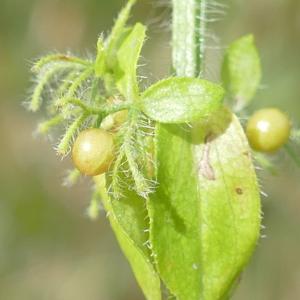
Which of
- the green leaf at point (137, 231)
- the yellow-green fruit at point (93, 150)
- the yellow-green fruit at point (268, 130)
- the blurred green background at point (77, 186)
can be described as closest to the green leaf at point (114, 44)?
the yellow-green fruit at point (93, 150)

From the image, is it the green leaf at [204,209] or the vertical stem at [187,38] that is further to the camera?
the vertical stem at [187,38]

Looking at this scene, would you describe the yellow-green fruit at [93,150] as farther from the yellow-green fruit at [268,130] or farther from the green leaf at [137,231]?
the yellow-green fruit at [268,130]

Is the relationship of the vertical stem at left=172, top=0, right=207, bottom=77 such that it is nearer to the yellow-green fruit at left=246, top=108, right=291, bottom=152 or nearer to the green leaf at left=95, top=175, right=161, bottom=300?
the yellow-green fruit at left=246, top=108, right=291, bottom=152

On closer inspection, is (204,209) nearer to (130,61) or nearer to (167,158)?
(167,158)

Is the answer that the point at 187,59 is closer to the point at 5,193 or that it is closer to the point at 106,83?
the point at 106,83

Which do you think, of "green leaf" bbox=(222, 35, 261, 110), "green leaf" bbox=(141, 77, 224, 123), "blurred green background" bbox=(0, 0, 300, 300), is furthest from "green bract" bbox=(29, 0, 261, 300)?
"blurred green background" bbox=(0, 0, 300, 300)

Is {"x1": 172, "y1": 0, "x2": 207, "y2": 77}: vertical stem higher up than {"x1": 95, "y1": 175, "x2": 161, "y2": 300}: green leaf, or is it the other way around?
{"x1": 172, "y1": 0, "x2": 207, "y2": 77}: vertical stem
